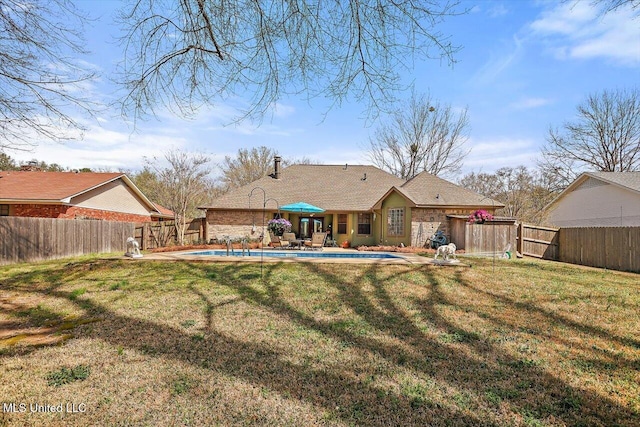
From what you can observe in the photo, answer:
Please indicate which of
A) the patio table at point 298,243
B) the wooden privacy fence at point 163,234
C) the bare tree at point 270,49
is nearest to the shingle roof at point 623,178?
the patio table at point 298,243

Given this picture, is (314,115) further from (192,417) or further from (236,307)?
(236,307)

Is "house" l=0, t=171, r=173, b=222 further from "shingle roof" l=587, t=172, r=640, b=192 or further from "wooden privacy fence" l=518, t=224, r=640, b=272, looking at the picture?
"shingle roof" l=587, t=172, r=640, b=192

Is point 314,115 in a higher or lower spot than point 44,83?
→ lower

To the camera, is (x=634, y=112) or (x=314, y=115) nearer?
(x=314, y=115)

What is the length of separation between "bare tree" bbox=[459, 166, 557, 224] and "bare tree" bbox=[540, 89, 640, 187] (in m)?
1.47

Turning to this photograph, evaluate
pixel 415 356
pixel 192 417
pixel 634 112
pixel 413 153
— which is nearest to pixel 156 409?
pixel 192 417

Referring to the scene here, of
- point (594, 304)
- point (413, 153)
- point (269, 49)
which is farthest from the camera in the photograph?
point (413, 153)

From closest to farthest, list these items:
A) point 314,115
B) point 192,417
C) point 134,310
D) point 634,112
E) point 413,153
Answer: point 192,417 → point 314,115 → point 134,310 → point 634,112 → point 413,153

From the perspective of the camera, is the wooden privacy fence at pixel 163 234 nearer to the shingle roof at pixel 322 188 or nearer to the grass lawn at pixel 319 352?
the shingle roof at pixel 322 188

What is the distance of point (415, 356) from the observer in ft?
14.1

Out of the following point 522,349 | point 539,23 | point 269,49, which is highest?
point 539,23

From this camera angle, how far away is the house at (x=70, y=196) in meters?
15.8

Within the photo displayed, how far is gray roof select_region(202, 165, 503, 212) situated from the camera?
1797cm

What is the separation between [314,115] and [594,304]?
6849 millimetres
